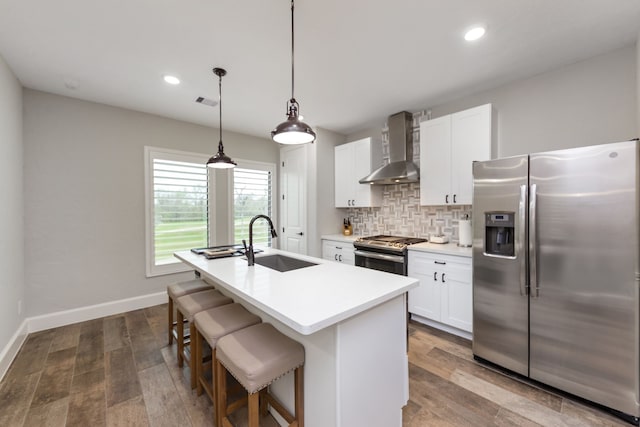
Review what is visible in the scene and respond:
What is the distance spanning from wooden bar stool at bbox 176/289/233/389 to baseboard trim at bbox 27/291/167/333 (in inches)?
63.5

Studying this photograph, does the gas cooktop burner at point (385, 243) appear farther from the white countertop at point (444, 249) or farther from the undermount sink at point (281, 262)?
the undermount sink at point (281, 262)

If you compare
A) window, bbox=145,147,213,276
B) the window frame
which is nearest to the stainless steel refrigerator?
the window frame

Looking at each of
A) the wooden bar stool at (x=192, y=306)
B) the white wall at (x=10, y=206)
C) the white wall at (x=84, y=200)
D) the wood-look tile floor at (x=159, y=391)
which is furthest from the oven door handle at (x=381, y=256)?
the white wall at (x=10, y=206)

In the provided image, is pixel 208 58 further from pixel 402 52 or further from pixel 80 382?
pixel 80 382

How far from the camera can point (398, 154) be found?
353 cm

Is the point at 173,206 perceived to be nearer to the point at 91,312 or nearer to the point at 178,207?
→ the point at 178,207

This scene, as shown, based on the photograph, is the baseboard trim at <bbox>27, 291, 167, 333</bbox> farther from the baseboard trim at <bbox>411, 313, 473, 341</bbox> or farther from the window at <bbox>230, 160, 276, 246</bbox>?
the baseboard trim at <bbox>411, 313, 473, 341</bbox>

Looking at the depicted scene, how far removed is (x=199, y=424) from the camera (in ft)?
5.32

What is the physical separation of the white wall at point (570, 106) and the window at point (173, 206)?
13.0 ft

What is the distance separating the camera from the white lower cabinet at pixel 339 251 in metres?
3.65

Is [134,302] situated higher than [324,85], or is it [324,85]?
[324,85]

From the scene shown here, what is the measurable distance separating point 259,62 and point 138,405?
9.41 feet

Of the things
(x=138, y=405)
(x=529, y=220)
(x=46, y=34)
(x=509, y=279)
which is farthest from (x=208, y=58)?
(x=509, y=279)

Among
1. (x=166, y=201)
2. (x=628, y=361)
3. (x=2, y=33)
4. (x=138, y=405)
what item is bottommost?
(x=138, y=405)
